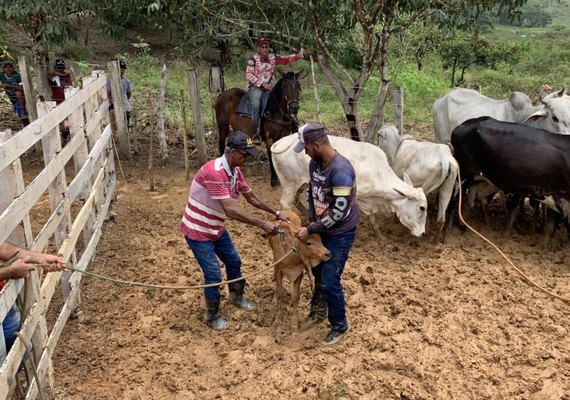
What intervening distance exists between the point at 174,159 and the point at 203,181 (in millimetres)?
6158

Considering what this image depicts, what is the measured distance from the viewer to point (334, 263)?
4648mm

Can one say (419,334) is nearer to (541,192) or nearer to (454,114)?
(541,192)

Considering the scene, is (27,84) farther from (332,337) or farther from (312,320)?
(332,337)

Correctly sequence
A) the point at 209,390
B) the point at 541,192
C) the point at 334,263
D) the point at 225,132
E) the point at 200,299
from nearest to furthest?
the point at 209,390, the point at 334,263, the point at 200,299, the point at 541,192, the point at 225,132

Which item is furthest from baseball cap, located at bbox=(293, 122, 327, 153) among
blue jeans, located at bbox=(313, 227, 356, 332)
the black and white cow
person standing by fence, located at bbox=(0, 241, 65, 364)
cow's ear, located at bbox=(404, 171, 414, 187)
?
the black and white cow

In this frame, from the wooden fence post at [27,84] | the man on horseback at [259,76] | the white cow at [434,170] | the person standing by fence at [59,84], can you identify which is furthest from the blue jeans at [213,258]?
the person standing by fence at [59,84]

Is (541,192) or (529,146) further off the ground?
(529,146)

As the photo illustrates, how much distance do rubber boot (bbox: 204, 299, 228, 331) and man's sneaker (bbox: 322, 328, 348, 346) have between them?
0.99 m

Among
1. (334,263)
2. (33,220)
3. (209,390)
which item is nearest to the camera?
(209,390)

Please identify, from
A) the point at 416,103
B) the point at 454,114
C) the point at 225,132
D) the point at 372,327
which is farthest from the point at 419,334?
the point at 416,103

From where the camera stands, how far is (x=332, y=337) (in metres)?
4.87

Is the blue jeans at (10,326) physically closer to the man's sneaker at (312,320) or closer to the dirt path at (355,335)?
the dirt path at (355,335)

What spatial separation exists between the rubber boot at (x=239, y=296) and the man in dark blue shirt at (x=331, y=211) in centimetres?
64

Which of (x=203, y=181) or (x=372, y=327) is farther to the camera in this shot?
(x=372, y=327)
